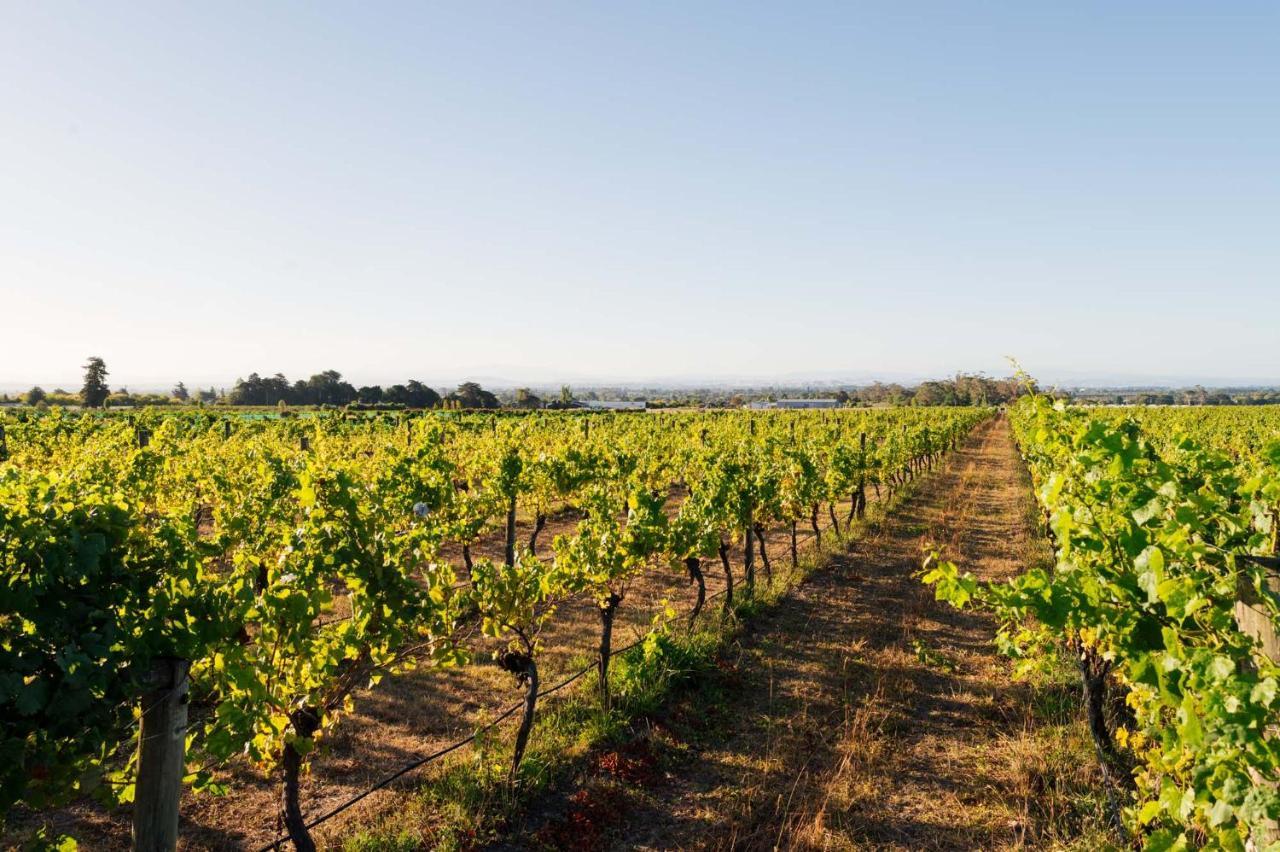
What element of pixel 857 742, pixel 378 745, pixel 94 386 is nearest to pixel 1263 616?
pixel 857 742

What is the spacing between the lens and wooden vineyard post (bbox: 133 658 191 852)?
3.71 metres

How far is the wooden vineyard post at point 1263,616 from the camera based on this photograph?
283 centimetres

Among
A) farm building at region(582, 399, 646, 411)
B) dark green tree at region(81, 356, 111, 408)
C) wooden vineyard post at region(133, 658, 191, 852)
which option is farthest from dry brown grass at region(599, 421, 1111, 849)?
dark green tree at region(81, 356, 111, 408)

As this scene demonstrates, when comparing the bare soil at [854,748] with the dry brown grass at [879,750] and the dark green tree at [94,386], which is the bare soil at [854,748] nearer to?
the dry brown grass at [879,750]

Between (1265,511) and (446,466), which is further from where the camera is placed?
(446,466)

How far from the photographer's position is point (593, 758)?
22.8 ft

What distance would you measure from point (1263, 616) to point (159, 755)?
558 centimetres

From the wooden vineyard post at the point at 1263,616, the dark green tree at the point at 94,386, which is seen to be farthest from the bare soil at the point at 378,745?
the dark green tree at the point at 94,386

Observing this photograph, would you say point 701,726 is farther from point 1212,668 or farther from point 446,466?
point 446,466

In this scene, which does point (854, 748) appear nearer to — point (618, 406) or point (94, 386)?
point (94, 386)

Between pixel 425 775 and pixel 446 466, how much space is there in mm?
6160

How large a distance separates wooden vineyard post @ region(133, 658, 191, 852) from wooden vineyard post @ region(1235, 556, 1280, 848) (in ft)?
17.2

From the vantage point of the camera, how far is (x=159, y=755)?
374 cm

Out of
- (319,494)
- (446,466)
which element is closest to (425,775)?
(319,494)
